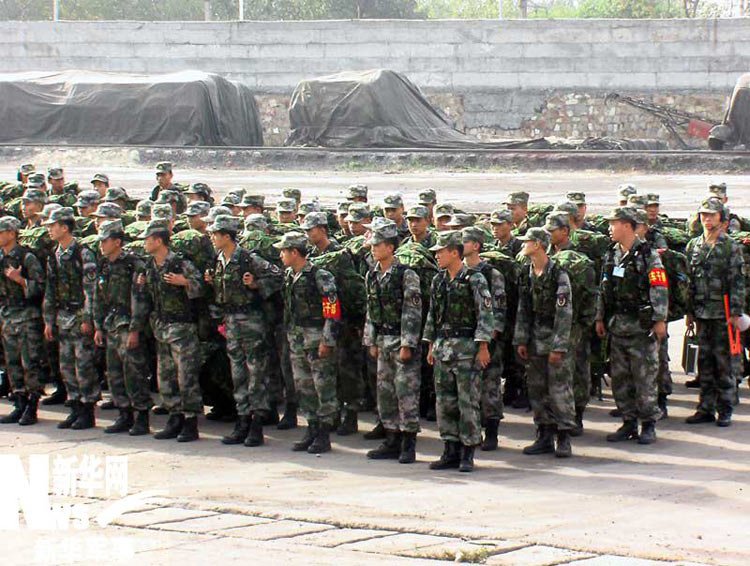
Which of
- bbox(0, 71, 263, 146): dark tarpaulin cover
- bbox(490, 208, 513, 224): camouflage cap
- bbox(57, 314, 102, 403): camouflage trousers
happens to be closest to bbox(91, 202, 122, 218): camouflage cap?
bbox(57, 314, 102, 403): camouflage trousers

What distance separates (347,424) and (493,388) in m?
1.46

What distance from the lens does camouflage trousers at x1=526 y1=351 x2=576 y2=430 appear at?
10.2 meters

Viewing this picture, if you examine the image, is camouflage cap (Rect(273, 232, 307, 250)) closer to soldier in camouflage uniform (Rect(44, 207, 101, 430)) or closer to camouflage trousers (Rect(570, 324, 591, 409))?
soldier in camouflage uniform (Rect(44, 207, 101, 430))

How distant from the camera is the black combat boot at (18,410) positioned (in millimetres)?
12383

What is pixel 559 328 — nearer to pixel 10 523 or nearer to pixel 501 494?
pixel 501 494

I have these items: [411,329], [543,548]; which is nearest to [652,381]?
[411,329]

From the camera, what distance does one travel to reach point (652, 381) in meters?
10.6

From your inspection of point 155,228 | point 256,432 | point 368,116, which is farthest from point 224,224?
point 368,116

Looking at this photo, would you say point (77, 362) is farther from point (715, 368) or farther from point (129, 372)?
point (715, 368)

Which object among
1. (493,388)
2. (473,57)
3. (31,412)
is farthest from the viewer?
(473,57)

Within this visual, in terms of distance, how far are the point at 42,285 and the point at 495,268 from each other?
14.8 ft

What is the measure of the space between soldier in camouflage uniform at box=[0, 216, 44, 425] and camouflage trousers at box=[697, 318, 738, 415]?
5.98 metres

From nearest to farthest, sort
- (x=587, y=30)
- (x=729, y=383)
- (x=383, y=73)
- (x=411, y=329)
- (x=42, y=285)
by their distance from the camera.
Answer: (x=411, y=329), (x=729, y=383), (x=42, y=285), (x=383, y=73), (x=587, y=30)

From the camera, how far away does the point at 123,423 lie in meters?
11.8
